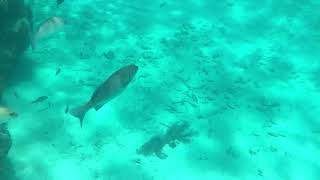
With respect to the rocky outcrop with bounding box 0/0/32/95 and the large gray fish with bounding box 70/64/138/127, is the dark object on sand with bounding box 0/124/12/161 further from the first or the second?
the large gray fish with bounding box 70/64/138/127

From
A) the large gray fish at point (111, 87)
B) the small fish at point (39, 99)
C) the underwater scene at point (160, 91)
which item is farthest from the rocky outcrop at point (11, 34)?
the large gray fish at point (111, 87)

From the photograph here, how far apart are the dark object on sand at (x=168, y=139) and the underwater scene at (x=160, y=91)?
0.02 meters

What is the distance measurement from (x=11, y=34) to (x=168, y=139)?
3.27 meters

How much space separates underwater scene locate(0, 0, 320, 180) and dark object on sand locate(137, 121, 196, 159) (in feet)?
0.06

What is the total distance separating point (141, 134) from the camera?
7629mm

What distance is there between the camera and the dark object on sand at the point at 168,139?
7.31 m

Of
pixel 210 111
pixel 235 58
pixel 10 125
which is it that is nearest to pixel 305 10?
pixel 235 58

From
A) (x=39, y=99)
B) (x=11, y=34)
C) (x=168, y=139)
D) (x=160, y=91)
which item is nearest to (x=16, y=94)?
(x=39, y=99)

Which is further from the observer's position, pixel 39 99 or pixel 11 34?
pixel 39 99

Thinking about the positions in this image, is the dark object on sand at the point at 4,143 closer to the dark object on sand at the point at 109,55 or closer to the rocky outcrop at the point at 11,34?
the rocky outcrop at the point at 11,34

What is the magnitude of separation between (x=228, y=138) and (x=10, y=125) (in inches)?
146

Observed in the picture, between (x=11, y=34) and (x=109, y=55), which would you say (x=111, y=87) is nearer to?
(x=11, y=34)

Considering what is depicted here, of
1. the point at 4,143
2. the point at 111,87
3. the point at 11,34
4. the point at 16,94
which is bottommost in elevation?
the point at 16,94

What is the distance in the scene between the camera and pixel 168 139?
24.8 ft
